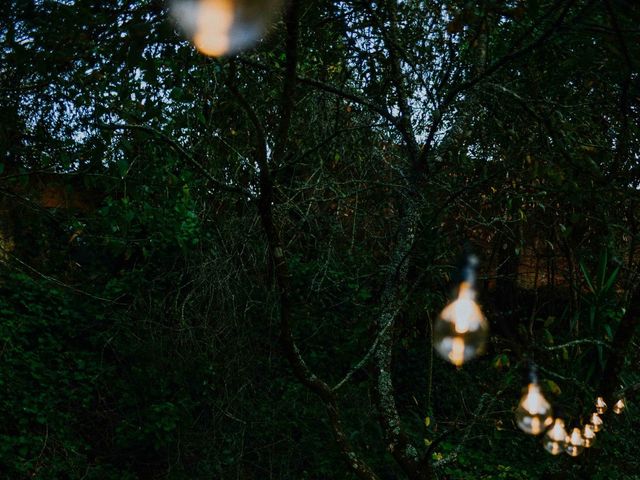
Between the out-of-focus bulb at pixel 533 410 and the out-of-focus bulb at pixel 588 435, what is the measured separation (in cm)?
186

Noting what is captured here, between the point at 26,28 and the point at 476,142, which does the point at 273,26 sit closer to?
the point at 26,28

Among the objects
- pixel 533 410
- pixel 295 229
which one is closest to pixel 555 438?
pixel 533 410

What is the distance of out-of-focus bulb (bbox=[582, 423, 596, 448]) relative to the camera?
347cm

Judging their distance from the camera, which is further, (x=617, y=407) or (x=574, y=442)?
(x=617, y=407)

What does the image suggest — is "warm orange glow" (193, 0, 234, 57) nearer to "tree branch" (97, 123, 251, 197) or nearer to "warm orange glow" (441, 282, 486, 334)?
"tree branch" (97, 123, 251, 197)

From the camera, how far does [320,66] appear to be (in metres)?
5.17

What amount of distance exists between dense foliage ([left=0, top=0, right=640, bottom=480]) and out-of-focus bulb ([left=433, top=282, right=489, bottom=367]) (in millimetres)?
1384

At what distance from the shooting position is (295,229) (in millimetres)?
6062

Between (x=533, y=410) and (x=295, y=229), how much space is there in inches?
179

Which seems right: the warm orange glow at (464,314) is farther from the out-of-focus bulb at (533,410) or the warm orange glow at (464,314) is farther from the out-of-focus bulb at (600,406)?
the out-of-focus bulb at (600,406)

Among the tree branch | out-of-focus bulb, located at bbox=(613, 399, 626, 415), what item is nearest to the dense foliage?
the tree branch

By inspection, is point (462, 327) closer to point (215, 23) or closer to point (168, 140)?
point (215, 23)

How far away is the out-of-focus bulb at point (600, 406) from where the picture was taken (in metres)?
3.60

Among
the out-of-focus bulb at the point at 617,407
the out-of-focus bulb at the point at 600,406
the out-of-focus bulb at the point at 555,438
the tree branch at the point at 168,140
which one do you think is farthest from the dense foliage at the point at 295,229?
the out-of-focus bulb at the point at 555,438
